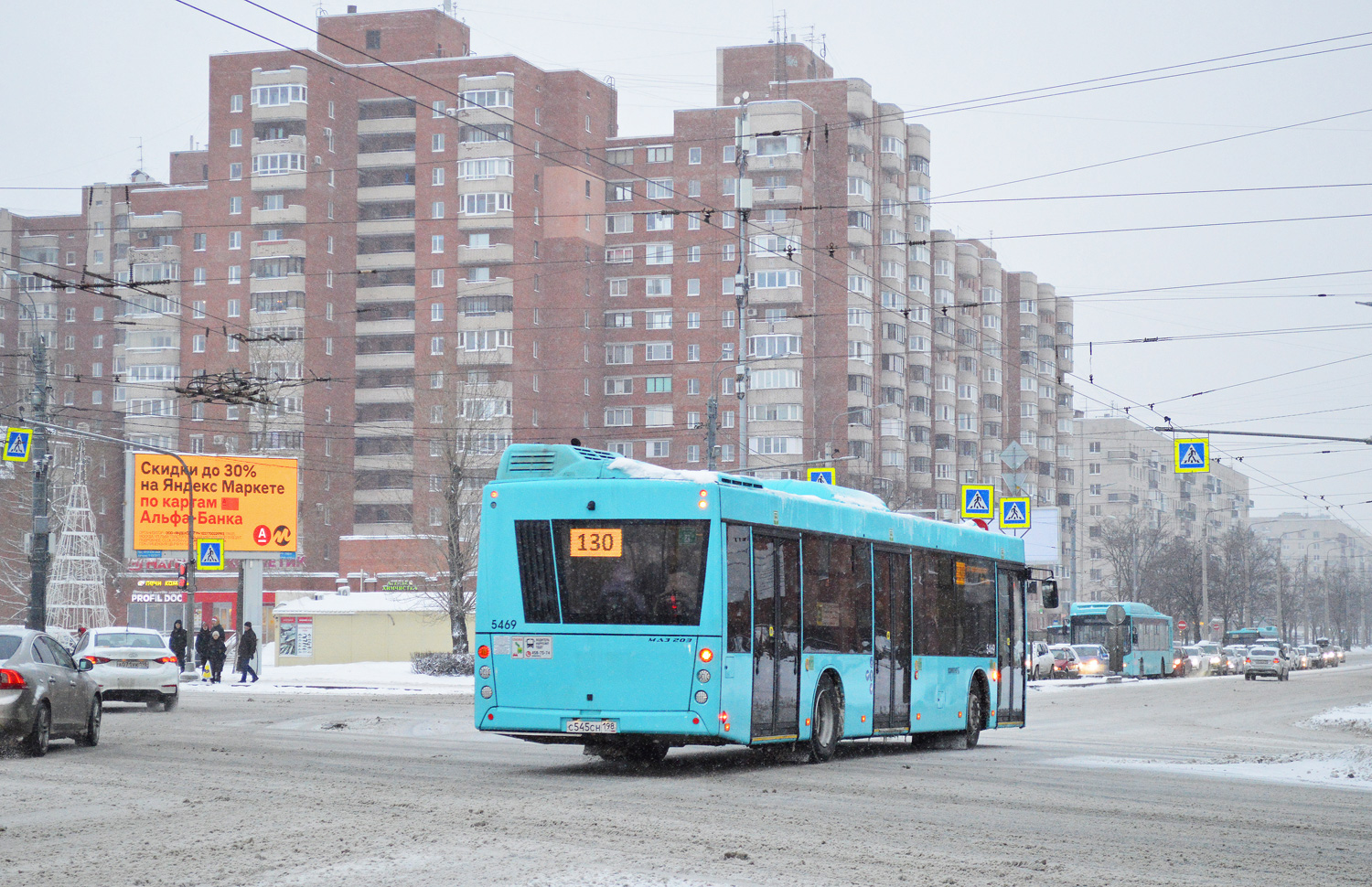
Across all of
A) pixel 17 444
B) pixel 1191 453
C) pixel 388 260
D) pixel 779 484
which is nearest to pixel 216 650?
pixel 17 444

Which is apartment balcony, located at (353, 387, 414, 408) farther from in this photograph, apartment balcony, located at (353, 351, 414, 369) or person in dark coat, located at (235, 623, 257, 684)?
person in dark coat, located at (235, 623, 257, 684)

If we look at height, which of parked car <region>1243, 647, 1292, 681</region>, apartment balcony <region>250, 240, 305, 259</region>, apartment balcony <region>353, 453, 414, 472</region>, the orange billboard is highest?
apartment balcony <region>250, 240, 305, 259</region>

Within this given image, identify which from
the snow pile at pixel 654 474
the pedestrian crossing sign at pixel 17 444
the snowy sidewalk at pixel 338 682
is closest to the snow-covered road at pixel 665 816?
the snow pile at pixel 654 474

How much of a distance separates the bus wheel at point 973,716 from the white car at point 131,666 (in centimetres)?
1391

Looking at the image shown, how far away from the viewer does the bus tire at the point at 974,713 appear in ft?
69.3

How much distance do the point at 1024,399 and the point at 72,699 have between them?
123 metres

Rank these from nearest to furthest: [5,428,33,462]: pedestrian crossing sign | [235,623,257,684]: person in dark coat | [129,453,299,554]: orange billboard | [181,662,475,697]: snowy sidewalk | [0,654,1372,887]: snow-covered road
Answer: [0,654,1372,887]: snow-covered road < [5,428,33,462]: pedestrian crossing sign < [181,662,475,697]: snowy sidewalk < [235,623,257,684]: person in dark coat < [129,453,299,554]: orange billboard

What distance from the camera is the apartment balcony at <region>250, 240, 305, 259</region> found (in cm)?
10169

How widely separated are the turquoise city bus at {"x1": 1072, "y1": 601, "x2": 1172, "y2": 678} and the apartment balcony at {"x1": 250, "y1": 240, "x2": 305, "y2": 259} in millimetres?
57718

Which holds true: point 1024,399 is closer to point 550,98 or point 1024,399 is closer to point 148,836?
point 550,98

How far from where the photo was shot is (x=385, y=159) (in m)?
105

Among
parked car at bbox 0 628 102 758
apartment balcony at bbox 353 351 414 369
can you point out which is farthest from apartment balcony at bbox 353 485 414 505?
parked car at bbox 0 628 102 758

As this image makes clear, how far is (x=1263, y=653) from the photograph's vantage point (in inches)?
Result: 2511

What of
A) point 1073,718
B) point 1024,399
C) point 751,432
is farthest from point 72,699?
point 1024,399
